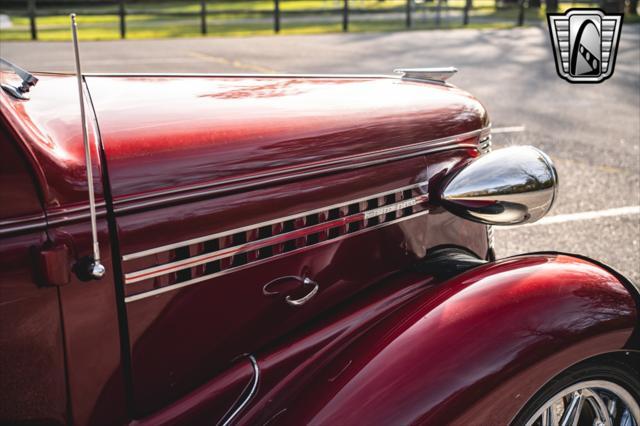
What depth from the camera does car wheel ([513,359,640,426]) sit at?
6.52ft

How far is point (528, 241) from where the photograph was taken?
176 inches

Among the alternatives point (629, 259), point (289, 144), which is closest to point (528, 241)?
point (629, 259)

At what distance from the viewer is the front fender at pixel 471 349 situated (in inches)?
71.9

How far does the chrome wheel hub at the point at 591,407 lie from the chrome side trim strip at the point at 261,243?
72 cm

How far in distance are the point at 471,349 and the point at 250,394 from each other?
583 millimetres

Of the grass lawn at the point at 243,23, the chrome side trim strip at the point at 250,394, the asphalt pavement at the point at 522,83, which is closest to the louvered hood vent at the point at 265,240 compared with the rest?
the chrome side trim strip at the point at 250,394

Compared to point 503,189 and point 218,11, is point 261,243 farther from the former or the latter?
point 218,11

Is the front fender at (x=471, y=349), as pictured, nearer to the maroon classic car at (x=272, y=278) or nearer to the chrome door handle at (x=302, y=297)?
the maroon classic car at (x=272, y=278)

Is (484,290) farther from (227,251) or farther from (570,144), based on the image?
(570,144)

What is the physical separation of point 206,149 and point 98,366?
59 cm

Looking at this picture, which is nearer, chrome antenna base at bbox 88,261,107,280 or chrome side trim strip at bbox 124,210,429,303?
chrome antenna base at bbox 88,261,107,280

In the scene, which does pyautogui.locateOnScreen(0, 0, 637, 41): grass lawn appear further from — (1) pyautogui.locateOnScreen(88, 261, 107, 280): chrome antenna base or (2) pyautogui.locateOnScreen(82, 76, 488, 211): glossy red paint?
(1) pyautogui.locateOnScreen(88, 261, 107, 280): chrome antenna base

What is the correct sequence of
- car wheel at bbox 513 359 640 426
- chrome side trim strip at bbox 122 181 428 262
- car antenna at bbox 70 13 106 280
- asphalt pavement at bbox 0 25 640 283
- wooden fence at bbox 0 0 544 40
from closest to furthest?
car antenna at bbox 70 13 106 280
chrome side trim strip at bbox 122 181 428 262
car wheel at bbox 513 359 640 426
asphalt pavement at bbox 0 25 640 283
wooden fence at bbox 0 0 544 40

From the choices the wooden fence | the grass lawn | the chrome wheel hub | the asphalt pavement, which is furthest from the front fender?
the grass lawn
